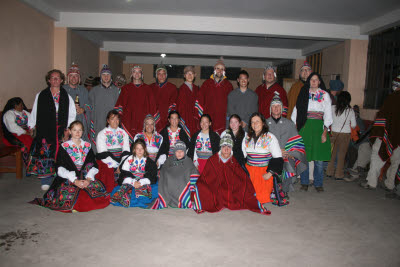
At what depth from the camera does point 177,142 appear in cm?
366

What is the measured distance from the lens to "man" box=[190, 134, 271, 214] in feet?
10.7

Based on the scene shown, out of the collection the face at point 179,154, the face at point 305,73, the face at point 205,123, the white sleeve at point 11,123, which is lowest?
the face at point 179,154

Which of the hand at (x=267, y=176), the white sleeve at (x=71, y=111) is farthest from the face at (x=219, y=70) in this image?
the white sleeve at (x=71, y=111)

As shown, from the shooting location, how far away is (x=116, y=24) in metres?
6.85

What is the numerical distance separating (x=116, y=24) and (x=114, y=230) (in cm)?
556

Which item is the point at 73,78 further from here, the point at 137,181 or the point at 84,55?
the point at 84,55

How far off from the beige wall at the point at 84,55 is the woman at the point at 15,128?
3.01 metres

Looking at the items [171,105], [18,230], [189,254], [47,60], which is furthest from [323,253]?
[47,60]

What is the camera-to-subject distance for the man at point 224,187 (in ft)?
10.7

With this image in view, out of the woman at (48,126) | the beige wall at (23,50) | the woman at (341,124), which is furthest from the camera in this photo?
the beige wall at (23,50)

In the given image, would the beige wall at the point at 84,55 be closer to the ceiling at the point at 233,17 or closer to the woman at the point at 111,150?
the ceiling at the point at 233,17

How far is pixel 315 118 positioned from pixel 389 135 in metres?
1.03

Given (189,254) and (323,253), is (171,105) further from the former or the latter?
(323,253)

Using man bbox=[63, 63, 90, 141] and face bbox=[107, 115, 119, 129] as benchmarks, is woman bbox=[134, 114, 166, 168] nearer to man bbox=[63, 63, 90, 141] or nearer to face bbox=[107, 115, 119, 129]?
face bbox=[107, 115, 119, 129]
